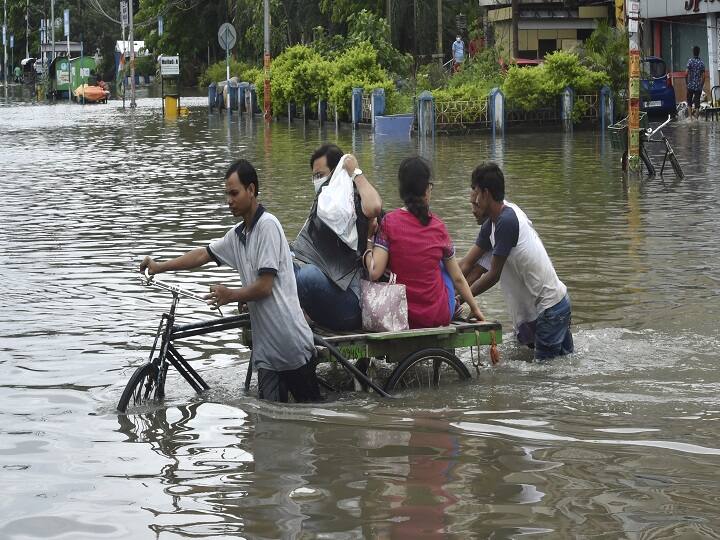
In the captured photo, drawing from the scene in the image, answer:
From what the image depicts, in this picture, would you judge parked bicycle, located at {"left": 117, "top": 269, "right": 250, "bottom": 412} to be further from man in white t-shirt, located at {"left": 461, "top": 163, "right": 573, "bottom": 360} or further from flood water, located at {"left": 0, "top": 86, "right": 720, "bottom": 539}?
man in white t-shirt, located at {"left": 461, "top": 163, "right": 573, "bottom": 360}

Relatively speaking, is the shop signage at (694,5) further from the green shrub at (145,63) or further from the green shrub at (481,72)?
the green shrub at (145,63)

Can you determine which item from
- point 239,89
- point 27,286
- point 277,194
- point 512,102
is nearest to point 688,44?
point 512,102

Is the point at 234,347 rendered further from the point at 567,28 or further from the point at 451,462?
the point at 567,28

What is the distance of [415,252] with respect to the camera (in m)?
8.05

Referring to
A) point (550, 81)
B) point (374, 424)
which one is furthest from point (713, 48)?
point (374, 424)

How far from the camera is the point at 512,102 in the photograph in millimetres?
33750

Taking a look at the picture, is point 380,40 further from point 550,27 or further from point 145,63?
point 145,63

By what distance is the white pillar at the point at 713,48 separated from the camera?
134 feet

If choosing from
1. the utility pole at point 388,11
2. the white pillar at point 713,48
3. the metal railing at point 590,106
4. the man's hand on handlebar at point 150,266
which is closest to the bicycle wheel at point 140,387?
the man's hand on handlebar at point 150,266

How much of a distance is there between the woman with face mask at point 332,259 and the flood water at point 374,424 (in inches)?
21.0

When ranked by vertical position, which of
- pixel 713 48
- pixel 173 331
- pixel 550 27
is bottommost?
pixel 173 331

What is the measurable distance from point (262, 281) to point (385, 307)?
95 centimetres

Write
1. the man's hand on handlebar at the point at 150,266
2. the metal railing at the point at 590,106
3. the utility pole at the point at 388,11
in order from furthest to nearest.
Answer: the utility pole at the point at 388,11 → the metal railing at the point at 590,106 → the man's hand on handlebar at the point at 150,266

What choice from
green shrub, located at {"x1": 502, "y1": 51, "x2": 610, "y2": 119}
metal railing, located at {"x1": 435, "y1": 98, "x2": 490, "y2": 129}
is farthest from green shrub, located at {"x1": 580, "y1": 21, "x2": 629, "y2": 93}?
metal railing, located at {"x1": 435, "y1": 98, "x2": 490, "y2": 129}
